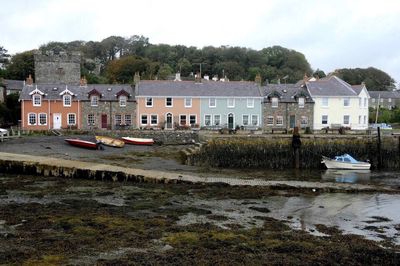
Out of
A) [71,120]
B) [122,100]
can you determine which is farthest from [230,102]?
[71,120]

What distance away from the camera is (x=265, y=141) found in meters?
34.2

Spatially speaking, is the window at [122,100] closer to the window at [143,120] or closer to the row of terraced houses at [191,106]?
the row of terraced houses at [191,106]

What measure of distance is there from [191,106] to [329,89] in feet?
56.7

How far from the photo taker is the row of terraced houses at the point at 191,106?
51.5 metres

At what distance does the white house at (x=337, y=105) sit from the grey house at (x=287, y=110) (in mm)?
1128

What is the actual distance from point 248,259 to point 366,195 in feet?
39.3

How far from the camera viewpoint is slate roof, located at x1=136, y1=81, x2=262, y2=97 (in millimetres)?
53688

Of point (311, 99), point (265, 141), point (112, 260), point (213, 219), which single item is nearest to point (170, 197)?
point (213, 219)

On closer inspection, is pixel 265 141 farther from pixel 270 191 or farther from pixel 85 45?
pixel 85 45

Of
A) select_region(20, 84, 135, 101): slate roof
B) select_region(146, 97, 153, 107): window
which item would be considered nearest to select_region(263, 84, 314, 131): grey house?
select_region(146, 97, 153, 107): window

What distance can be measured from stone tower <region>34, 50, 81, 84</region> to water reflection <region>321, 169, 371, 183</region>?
44.3 meters

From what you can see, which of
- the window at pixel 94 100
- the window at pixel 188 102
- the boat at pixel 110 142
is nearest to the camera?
the boat at pixel 110 142

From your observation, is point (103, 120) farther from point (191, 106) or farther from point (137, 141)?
point (137, 141)

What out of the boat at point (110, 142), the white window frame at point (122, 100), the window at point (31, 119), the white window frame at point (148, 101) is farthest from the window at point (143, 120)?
the boat at point (110, 142)
